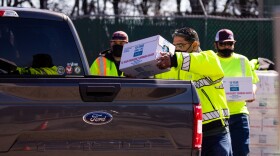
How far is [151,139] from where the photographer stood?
173 inches

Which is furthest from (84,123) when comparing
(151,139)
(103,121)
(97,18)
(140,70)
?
(97,18)

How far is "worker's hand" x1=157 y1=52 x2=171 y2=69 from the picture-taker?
5226 millimetres

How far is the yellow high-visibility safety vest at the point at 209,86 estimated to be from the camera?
5.58m

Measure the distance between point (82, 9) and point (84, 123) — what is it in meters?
16.6

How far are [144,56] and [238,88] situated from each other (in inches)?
112

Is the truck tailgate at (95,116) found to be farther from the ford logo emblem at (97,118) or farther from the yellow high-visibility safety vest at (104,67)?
the yellow high-visibility safety vest at (104,67)

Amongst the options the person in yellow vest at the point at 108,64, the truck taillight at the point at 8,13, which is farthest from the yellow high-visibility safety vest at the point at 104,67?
the truck taillight at the point at 8,13

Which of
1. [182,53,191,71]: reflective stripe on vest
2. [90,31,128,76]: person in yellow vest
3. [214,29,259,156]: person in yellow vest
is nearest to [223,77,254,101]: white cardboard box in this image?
[214,29,259,156]: person in yellow vest

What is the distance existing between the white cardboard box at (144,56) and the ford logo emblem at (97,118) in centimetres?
100

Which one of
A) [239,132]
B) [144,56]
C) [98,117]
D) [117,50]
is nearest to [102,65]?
[117,50]

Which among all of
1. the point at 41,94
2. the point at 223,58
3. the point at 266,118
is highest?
the point at 41,94

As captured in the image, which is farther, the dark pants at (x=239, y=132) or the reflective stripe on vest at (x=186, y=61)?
the dark pants at (x=239, y=132)

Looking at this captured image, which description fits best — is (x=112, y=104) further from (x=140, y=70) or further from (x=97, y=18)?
(x=97, y=18)

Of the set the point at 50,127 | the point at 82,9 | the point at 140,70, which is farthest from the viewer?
the point at 82,9
